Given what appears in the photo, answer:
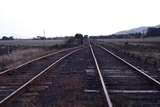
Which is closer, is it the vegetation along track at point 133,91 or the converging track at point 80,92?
the converging track at point 80,92

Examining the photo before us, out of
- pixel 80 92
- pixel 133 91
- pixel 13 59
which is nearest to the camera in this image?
pixel 80 92

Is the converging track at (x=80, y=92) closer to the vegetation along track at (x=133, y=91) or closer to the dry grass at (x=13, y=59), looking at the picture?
the vegetation along track at (x=133, y=91)

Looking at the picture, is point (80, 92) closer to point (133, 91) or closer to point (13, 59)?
point (133, 91)

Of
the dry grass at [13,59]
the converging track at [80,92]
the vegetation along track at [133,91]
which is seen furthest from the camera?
the dry grass at [13,59]

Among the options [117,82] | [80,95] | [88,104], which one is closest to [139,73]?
[117,82]

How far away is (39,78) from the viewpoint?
1298 centimetres

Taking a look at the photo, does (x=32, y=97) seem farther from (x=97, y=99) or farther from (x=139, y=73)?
(x=139, y=73)

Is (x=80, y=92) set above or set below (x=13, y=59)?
above

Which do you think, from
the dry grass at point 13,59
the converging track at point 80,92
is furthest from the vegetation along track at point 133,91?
the dry grass at point 13,59

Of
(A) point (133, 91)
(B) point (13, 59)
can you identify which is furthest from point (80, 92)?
(B) point (13, 59)

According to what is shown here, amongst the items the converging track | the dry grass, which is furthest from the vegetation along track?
the dry grass

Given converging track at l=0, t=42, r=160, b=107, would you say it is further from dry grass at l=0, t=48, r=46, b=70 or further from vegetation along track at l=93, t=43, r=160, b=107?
dry grass at l=0, t=48, r=46, b=70

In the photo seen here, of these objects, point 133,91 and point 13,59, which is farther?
point 13,59

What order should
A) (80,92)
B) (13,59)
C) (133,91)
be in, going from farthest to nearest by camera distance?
(13,59), (133,91), (80,92)
